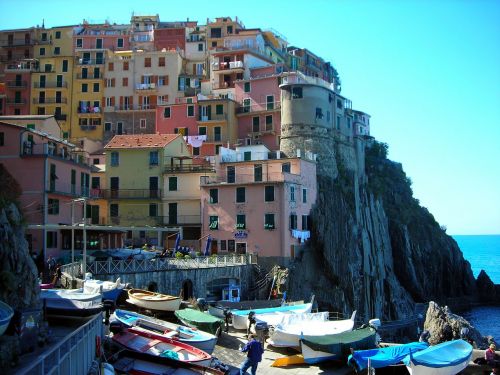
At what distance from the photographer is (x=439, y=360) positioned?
17.4m

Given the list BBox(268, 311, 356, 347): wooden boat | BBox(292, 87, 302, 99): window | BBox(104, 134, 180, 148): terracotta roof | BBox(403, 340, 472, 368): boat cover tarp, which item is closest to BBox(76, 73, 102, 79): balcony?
BBox(104, 134, 180, 148): terracotta roof

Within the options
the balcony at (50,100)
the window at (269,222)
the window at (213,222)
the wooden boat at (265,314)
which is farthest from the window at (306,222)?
the balcony at (50,100)

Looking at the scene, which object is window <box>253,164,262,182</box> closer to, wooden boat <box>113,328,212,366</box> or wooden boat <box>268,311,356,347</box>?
wooden boat <box>268,311,356,347</box>

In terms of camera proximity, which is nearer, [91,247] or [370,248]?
[91,247]

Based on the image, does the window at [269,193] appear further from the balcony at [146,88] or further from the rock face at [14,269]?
the balcony at [146,88]

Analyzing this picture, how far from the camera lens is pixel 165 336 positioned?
19.0m

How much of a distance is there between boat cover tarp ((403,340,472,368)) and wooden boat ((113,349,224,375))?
561cm

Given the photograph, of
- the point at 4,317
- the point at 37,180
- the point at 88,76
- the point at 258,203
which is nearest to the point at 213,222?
the point at 258,203

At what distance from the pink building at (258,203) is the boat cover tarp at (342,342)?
95.0 ft

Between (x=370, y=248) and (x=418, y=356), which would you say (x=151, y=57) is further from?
(x=418, y=356)

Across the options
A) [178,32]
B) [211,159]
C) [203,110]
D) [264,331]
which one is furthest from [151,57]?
[264,331]

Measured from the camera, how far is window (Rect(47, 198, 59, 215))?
4241 centimetres

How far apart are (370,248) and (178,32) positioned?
44300mm

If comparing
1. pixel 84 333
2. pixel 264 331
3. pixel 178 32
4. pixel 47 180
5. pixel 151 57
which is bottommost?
pixel 264 331
